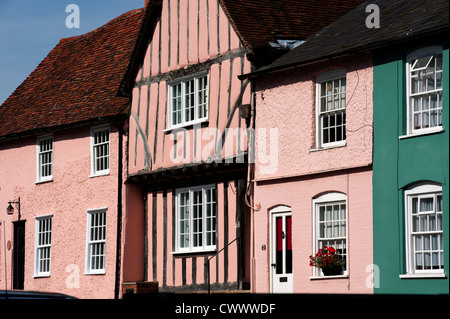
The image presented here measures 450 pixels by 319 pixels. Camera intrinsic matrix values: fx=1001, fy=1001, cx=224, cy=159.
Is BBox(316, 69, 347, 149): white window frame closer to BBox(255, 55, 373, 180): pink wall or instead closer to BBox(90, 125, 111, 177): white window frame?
BBox(255, 55, 373, 180): pink wall

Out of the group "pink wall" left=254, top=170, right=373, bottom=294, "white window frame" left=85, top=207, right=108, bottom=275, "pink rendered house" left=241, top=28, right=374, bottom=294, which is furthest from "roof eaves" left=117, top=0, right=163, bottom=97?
"pink wall" left=254, top=170, right=373, bottom=294

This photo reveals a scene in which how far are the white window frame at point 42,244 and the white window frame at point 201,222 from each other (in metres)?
5.99

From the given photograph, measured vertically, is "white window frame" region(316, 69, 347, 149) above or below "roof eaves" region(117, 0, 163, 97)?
below

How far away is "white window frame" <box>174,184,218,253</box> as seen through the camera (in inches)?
1054

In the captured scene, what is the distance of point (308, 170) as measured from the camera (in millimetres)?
23719

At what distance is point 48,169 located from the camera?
108 ft

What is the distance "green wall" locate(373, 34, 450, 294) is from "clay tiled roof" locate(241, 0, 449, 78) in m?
0.30

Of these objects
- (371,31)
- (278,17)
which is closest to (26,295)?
(371,31)

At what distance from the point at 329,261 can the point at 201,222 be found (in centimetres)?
558

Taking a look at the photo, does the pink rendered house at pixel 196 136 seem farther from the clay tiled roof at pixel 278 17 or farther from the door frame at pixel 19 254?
the door frame at pixel 19 254

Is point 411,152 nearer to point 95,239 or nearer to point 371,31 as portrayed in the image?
point 371,31

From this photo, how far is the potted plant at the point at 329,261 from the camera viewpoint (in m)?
22.5
